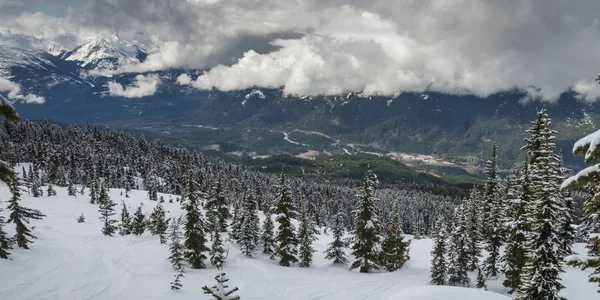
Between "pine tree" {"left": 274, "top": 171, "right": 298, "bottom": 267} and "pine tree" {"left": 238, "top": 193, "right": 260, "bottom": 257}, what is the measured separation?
4.83 metres

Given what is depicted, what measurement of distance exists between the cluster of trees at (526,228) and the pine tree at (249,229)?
969 inches

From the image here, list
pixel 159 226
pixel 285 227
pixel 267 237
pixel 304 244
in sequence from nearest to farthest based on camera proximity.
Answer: pixel 285 227
pixel 304 244
pixel 267 237
pixel 159 226

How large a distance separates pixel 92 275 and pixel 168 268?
8027 millimetres

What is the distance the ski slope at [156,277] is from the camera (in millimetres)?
25812

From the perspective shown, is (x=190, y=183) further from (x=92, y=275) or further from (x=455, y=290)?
(x=455, y=290)

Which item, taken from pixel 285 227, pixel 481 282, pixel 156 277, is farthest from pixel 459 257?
pixel 156 277

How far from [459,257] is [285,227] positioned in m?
22.2

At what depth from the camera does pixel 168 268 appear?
37.6 metres

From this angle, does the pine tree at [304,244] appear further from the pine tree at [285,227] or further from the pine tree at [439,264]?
the pine tree at [439,264]

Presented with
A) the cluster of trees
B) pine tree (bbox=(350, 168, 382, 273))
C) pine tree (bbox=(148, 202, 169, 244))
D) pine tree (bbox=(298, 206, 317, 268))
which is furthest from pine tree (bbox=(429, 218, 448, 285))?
pine tree (bbox=(148, 202, 169, 244))

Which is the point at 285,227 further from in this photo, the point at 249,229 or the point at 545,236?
the point at 545,236

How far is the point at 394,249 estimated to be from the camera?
4962cm

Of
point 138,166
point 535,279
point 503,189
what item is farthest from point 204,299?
point 138,166

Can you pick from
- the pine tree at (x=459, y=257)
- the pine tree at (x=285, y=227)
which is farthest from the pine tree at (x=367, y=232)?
the pine tree at (x=459, y=257)
